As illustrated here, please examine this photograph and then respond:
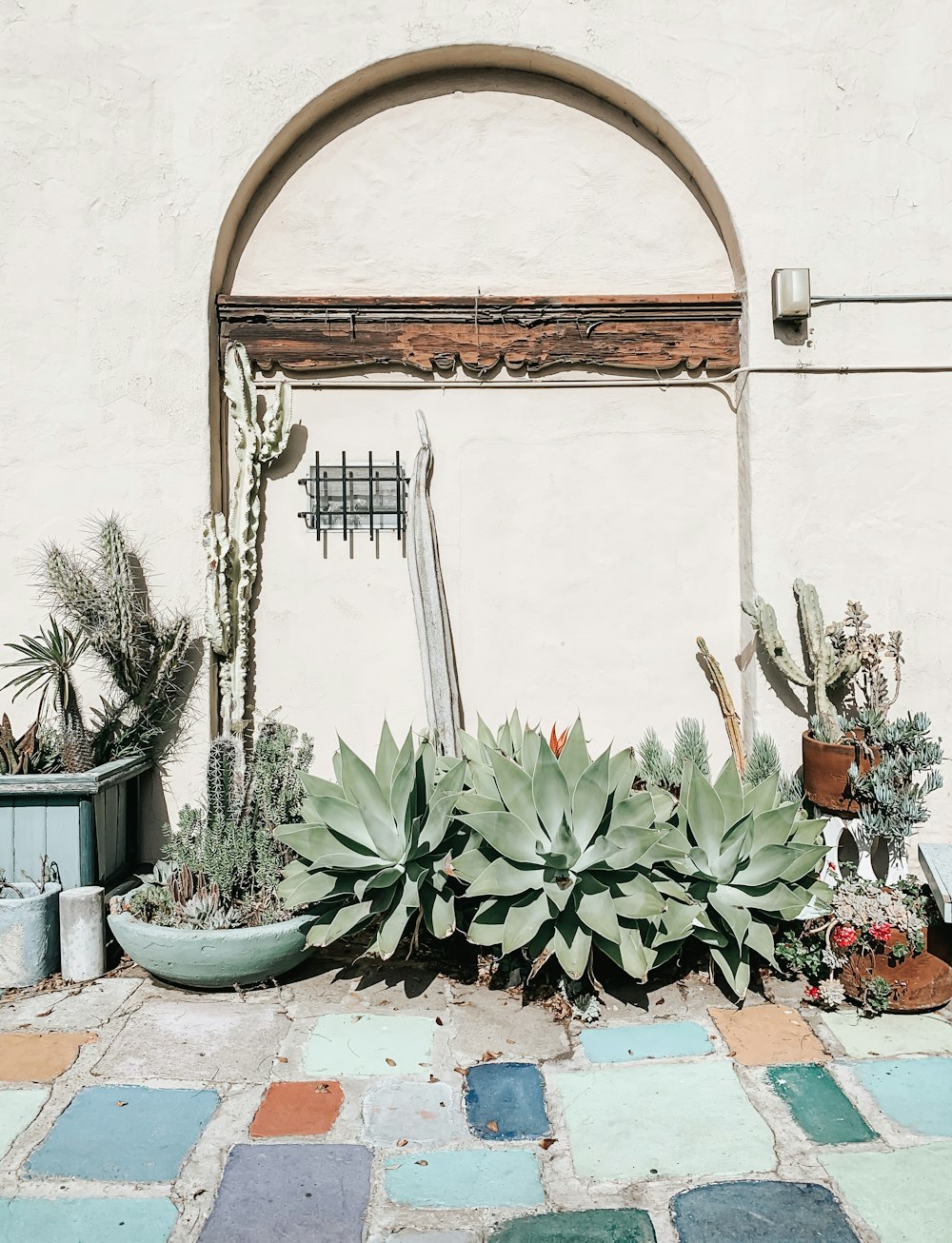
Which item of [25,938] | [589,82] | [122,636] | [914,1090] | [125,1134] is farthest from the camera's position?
[589,82]

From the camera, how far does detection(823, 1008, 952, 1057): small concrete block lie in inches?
136

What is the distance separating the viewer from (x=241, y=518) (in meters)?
4.69

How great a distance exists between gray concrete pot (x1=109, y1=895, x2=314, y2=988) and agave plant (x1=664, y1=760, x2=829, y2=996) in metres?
1.47

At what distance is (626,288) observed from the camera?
4.92m

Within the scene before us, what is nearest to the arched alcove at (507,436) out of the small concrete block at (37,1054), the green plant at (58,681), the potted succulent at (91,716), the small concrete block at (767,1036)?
the potted succulent at (91,716)

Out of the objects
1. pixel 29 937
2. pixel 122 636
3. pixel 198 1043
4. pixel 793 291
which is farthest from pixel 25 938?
pixel 793 291

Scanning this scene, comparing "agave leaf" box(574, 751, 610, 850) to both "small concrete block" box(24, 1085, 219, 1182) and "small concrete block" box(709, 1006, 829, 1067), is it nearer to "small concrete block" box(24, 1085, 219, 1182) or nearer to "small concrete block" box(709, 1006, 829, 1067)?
"small concrete block" box(709, 1006, 829, 1067)

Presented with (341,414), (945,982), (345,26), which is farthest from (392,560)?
(945,982)

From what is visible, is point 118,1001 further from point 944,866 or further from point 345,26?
point 345,26

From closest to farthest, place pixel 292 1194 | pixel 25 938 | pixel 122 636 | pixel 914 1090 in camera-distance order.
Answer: pixel 292 1194 → pixel 914 1090 → pixel 25 938 → pixel 122 636

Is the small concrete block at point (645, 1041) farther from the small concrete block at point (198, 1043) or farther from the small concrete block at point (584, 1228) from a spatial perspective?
the small concrete block at point (198, 1043)

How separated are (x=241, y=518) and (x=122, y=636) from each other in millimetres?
772

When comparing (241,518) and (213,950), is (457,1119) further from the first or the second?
(241,518)

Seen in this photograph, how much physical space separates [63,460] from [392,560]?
1.60 meters
